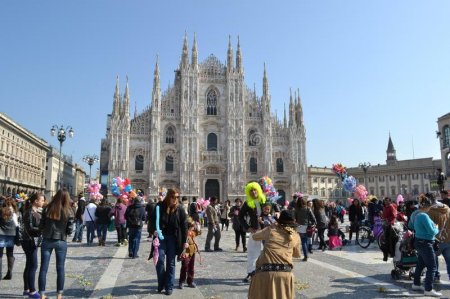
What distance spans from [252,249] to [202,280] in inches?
50.9

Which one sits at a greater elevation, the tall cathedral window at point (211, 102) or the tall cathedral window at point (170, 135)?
the tall cathedral window at point (211, 102)

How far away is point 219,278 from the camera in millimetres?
7219

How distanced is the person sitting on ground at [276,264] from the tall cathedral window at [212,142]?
129ft

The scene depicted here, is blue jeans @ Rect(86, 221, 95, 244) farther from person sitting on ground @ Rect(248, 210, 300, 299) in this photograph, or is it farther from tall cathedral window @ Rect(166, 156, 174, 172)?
tall cathedral window @ Rect(166, 156, 174, 172)

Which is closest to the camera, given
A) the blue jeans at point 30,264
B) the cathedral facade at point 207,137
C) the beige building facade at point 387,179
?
the blue jeans at point 30,264

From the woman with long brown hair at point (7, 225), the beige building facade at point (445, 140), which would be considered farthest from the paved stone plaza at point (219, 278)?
the beige building facade at point (445, 140)

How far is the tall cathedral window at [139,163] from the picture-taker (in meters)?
40.7

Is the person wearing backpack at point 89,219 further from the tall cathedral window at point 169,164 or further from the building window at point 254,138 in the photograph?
the building window at point 254,138

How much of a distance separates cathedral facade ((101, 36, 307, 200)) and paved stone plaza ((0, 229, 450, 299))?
1193 inches

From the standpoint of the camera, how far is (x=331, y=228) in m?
11.9

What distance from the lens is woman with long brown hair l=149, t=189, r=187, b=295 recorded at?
19.9 feet

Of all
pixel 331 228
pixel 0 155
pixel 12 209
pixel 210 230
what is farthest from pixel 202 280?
pixel 0 155

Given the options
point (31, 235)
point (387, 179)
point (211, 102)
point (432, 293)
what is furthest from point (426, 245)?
point (387, 179)

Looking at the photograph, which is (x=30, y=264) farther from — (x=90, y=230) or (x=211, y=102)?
(x=211, y=102)
